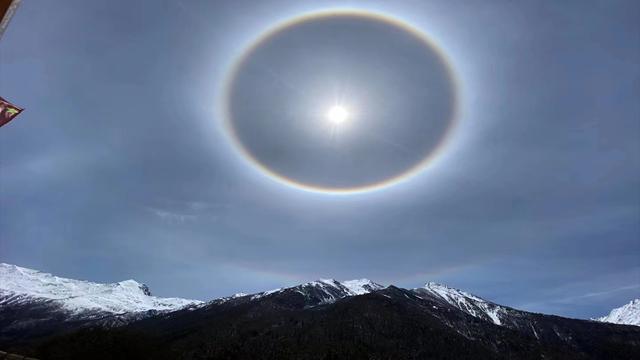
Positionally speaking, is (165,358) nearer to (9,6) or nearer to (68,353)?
(68,353)

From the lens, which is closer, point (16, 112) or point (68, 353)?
point (16, 112)

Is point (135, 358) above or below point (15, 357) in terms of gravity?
above

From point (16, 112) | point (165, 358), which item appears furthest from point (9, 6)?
point (165, 358)

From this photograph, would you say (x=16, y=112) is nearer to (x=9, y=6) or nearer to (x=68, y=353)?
(x=9, y=6)

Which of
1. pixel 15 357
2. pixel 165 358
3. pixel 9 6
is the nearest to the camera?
pixel 15 357

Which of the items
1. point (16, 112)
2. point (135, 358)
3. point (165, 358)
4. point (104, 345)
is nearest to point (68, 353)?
point (104, 345)

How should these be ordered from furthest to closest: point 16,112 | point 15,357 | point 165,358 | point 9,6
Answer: point 165,358, point 16,112, point 9,6, point 15,357
